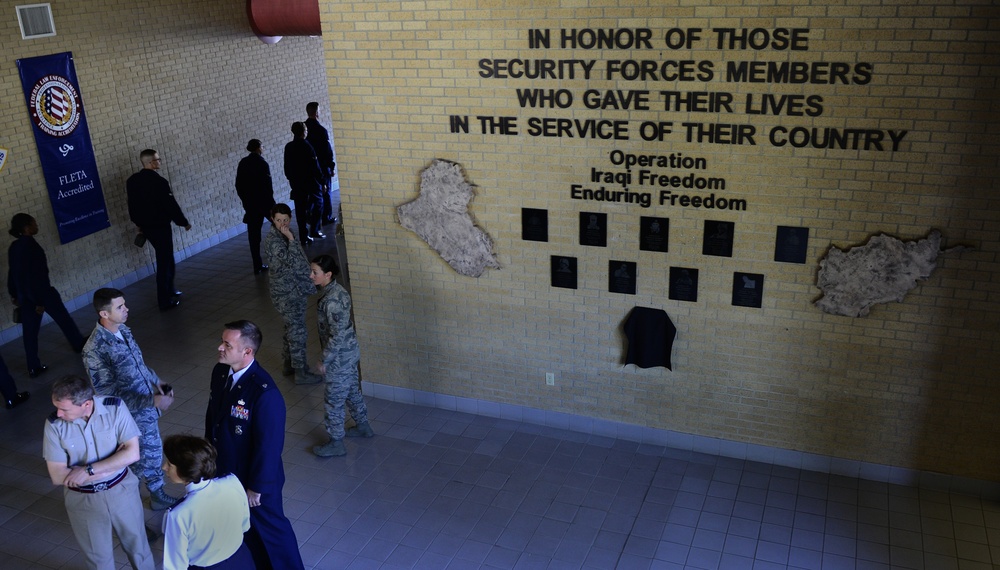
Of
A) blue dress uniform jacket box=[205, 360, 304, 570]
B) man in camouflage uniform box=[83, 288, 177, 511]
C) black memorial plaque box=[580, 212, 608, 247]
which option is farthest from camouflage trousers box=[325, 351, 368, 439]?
black memorial plaque box=[580, 212, 608, 247]

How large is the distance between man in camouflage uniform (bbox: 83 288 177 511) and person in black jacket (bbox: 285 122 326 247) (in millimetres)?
6855

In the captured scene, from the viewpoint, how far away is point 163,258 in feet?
35.4

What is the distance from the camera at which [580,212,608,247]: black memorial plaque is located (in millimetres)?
6996

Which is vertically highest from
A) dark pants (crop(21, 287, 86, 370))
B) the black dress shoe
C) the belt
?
the belt

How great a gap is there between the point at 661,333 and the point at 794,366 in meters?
1.09

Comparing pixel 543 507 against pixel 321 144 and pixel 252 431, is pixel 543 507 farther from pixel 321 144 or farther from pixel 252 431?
pixel 321 144

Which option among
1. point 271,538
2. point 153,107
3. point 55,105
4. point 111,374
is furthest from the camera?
point 153,107

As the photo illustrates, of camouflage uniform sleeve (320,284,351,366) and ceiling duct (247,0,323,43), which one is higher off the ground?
ceiling duct (247,0,323,43)

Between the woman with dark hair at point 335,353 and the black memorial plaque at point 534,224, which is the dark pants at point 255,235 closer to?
the woman with dark hair at point 335,353

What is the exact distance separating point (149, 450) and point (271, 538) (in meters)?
1.76

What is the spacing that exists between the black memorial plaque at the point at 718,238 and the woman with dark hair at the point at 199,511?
4.03m

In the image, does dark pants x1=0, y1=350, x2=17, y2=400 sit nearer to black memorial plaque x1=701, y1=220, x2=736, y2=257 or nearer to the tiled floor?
the tiled floor

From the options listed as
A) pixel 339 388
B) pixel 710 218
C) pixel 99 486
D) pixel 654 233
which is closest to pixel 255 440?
pixel 99 486

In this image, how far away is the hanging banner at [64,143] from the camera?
10.2m
